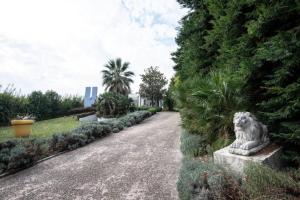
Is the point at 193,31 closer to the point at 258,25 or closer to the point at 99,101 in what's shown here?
the point at 258,25

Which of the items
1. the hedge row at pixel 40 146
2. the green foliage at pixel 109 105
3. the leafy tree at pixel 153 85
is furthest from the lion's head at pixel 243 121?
the leafy tree at pixel 153 85

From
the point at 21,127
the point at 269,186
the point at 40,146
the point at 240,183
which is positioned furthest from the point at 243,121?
the point at 21,127

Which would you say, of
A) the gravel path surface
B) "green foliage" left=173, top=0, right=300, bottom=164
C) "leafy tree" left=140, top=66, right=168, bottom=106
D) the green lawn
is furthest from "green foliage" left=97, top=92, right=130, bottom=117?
"leafy tree" left=140, top=66, right=168, bottom=106

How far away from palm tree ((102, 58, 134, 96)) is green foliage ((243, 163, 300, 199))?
22987 mm

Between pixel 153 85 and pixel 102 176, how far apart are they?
2553 cm

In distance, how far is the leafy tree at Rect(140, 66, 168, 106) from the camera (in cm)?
2980

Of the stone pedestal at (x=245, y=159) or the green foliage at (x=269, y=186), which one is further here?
the stone pedestal at (x=245, y=159)

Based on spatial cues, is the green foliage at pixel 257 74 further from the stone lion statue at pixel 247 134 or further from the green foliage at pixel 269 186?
the green foliage at pixel 269 186

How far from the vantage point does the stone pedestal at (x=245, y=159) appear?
9.78ft

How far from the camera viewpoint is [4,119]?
14.0m

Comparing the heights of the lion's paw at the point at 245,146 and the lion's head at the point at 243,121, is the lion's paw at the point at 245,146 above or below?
below

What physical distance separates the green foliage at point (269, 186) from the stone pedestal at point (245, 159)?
56 cm

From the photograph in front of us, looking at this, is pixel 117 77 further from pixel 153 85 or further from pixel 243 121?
pixel 243 121

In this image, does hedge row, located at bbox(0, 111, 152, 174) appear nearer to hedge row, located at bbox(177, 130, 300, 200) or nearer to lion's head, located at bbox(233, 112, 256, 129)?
hedge row, located at bbox(177, 130, 300, 200)
